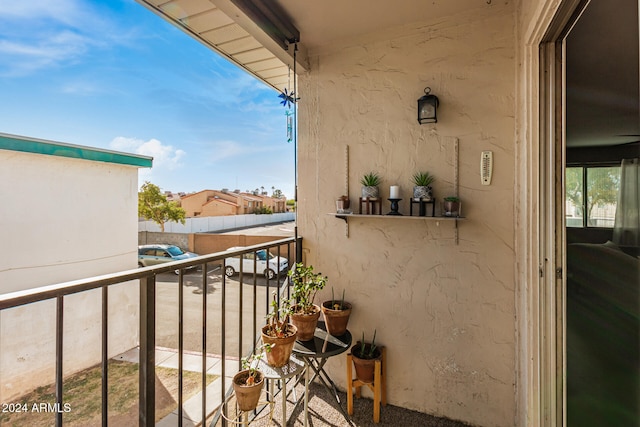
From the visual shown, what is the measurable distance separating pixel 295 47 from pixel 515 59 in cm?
132

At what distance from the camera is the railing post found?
1.00m

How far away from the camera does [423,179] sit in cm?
166

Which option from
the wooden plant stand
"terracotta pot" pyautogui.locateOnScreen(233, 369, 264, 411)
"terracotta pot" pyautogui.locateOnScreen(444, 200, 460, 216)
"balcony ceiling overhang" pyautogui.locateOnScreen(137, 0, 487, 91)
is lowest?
the wooden plant stand

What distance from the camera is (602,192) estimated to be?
0.92m

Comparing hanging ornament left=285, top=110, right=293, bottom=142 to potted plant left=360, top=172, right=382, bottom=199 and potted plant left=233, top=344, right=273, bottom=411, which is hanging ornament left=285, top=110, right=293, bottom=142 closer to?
potted plant left=360, top=172, right=382, bottom=199

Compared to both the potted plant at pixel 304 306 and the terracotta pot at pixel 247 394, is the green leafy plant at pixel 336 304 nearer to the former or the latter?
the potted plant at pixel 304 306

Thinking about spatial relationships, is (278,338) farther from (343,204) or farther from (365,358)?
(343,204)

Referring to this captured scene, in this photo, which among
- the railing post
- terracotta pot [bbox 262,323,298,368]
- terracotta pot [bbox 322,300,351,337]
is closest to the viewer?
the railing post

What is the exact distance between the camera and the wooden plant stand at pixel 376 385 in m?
1.65

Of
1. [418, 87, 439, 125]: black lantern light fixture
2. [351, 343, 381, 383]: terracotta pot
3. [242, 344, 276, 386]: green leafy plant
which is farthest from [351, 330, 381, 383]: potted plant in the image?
[418, 87, 439, 125]: black lantern light fixture

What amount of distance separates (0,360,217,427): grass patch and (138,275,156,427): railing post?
185 centimetres

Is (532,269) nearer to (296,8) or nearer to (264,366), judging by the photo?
(264,366)

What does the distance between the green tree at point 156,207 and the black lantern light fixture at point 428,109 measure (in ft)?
33.8

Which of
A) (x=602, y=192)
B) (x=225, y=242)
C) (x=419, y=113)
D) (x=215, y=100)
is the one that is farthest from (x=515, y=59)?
(x=215, y=100)
